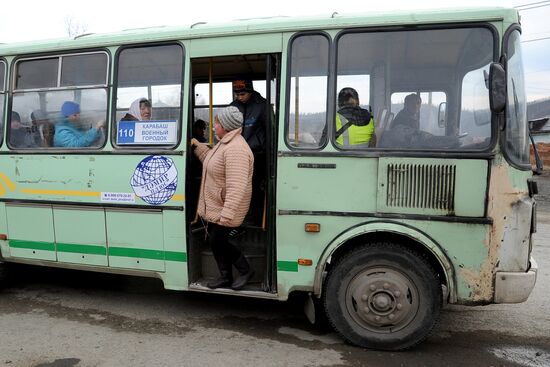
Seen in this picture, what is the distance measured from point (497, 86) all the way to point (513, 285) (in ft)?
5.12

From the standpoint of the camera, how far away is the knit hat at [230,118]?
4.07 metres

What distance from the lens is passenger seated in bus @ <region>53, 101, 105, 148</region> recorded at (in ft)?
14.8

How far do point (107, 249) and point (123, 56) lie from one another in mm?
1944

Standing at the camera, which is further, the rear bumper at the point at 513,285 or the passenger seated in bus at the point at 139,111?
the passenger seated in bus at the point at 139,111

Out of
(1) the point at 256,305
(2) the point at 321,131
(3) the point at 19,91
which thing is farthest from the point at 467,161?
(3) the point at 19,91

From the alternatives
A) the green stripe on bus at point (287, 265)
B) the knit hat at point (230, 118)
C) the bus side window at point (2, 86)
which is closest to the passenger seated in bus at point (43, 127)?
the bus side window at point (2, 86)

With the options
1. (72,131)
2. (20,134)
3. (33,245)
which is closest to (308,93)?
(72,131)

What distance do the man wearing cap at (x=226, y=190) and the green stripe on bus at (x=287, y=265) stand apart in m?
0.45

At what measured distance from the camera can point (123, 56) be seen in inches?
174

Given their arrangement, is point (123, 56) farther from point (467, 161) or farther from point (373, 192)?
point (467, 161)

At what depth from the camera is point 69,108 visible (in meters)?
4.64

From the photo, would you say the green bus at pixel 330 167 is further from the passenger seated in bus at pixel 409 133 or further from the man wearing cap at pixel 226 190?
the man wearing cap at pixel 226 190

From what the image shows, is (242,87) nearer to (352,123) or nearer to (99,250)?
(352,123)

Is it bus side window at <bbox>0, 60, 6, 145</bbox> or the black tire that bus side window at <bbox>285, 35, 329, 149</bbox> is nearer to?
the black tire
